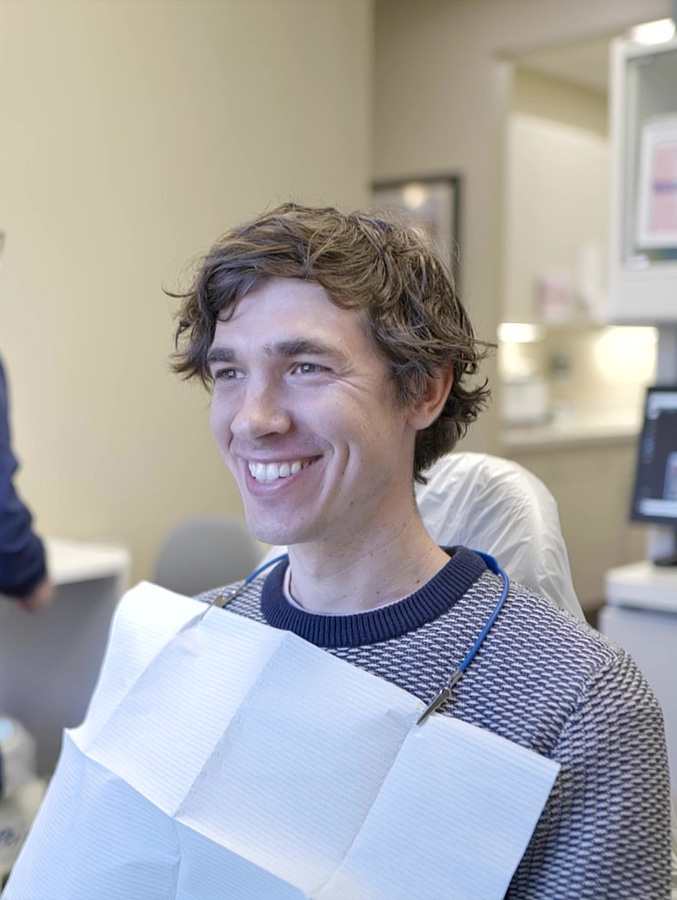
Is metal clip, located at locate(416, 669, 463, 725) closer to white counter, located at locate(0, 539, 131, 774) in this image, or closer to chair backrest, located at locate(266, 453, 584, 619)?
chair backrest, located at locate(266, 453, 584, 619)

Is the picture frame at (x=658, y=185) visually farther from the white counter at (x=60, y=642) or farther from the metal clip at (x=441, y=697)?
the metal clip at (x=441, y=697)

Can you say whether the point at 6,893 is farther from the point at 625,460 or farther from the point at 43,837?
the point at 625,460

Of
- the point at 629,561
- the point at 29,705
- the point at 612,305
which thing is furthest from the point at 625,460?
the point at 29,705

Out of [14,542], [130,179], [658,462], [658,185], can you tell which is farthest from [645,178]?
[14,542]

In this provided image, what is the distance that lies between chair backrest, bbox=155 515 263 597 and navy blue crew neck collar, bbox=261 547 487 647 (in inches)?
43.7

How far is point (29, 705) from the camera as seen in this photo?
6.50 feet

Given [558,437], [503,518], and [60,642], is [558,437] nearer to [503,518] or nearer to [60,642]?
[60,642]

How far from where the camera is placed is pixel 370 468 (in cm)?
96

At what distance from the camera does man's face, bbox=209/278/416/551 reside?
37.3 inches

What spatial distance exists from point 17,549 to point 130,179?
0.64 m

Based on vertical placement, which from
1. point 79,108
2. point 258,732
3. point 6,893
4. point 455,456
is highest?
point 79,108

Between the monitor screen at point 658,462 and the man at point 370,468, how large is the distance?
1367 mm

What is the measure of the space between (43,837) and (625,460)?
2648 millimetres

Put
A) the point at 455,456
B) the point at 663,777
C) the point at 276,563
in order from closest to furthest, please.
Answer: the point at 663,777 → the point at 276,563 → the point at 455,456
